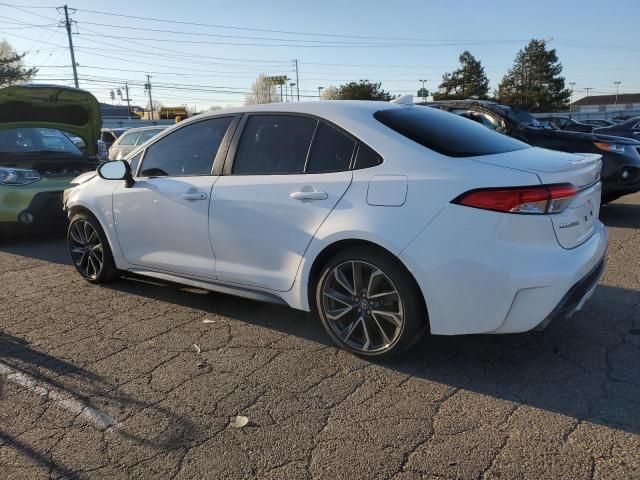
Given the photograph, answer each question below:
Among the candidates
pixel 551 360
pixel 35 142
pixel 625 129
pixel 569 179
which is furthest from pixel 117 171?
pixel 625 129

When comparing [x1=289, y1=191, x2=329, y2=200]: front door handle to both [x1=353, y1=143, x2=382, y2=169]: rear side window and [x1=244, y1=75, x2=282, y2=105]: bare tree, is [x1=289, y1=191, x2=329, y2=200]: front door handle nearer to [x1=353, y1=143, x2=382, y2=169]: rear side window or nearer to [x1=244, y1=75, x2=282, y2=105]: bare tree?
[x1=353, y1=143, x2=382, y2=169]: rear side window

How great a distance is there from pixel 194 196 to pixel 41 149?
16.6 feet

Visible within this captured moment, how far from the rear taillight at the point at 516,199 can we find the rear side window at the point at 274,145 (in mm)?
1165

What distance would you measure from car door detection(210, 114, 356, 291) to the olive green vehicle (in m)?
4.07

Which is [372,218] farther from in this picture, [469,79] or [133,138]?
[469,79]

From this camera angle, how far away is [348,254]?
331cm

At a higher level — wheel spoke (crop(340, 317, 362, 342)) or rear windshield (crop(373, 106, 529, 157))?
rear windshield (crop(373, 106, 529, 157))

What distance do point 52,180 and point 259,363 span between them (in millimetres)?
5018

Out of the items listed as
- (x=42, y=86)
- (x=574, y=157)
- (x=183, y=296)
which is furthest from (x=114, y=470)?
(x=42, y=86)

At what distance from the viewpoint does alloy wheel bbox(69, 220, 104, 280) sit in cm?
502

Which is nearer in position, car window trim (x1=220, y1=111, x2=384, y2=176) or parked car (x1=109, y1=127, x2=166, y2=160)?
car window trim (x1=220, y1=111, x2=384, y2=176)

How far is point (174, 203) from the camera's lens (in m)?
4.16

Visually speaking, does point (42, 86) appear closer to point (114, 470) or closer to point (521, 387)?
point (114, 470)

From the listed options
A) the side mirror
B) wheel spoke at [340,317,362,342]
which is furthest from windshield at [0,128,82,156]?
wheel spoke at [340,317,362,342]
